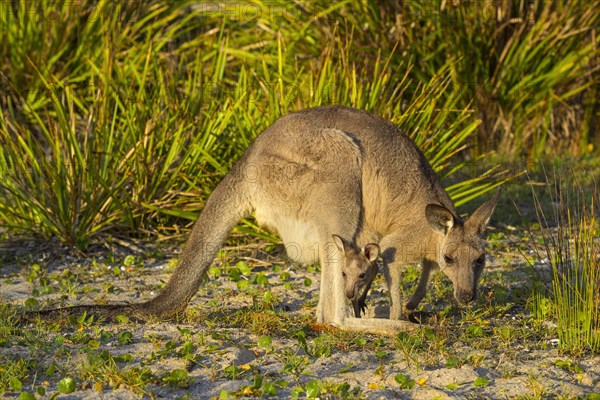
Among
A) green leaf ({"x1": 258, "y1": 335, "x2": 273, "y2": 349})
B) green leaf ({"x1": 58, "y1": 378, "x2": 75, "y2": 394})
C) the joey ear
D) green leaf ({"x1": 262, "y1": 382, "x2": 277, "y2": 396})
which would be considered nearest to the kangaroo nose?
the joey ear

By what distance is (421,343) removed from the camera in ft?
13.5

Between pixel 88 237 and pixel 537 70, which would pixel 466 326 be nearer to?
pixel 88 237

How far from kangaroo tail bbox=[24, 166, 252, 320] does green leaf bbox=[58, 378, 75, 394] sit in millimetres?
848

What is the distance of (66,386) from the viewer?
3463 mm

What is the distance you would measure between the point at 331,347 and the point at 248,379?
530 mm

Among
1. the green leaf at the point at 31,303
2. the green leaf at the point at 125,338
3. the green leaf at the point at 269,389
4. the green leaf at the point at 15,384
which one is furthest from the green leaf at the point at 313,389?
the green leaf at the point at 31,303

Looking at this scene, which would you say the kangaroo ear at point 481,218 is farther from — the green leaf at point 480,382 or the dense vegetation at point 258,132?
the green leaf at point 480,382

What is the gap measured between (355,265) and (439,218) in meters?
0.48

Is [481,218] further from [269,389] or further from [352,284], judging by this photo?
[269,389]

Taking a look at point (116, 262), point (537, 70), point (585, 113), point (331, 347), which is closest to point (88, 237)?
point (116, 262)

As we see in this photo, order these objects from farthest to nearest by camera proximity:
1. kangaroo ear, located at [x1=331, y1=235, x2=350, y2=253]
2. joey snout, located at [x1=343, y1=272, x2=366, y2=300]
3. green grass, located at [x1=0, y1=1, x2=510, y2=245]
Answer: green grass, located at [x1=0, y1=1, x2=510, y2=245] → joey snout, located at [x1=343, y1=272, x2=366, y2=300] → kangaroo ear, located at [x1=331, y1=235, x2=350, y2=253]

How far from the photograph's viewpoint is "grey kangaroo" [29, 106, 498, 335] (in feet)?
14.4

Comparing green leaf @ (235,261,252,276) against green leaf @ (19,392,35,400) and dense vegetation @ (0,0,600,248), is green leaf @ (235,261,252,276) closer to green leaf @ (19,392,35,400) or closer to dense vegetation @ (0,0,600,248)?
dense vegetation @ (0,0,600,248)

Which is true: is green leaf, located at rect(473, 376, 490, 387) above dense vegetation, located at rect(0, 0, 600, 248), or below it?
below
